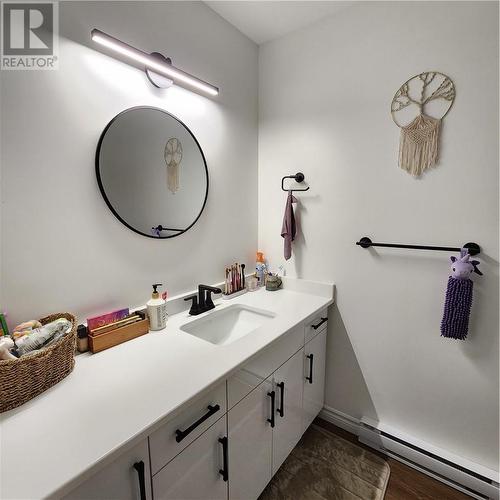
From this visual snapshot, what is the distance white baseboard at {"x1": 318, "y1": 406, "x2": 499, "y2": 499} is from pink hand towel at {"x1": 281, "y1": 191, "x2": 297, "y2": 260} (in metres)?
1.10

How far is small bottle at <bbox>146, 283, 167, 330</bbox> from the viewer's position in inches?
48.7

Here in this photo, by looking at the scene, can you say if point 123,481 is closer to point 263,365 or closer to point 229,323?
point 263,365

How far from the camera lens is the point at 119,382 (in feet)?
2.88

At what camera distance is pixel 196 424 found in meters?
0.85

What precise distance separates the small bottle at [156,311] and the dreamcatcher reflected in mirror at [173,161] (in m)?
0.53

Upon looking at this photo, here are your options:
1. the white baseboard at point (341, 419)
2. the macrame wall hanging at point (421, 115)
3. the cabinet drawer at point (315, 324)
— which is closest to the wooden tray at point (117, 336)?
the cabinet drawer at point (315, 324)

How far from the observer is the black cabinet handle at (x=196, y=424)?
31.8 inches

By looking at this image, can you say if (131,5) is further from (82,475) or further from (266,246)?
(82,475)

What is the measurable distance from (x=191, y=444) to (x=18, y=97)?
49.7 inches

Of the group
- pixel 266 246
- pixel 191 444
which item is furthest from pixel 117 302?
pixel 266 246

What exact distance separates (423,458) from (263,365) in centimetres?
107

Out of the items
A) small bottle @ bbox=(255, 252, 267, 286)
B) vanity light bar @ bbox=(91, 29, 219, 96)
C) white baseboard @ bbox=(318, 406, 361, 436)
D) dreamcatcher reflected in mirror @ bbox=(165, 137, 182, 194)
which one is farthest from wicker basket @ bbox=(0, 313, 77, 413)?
white baseboard @ bbox=(318, 406, 361, 436)

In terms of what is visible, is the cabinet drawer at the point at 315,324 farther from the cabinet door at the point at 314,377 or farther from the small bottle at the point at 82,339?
the small bottle at the point at 82,339

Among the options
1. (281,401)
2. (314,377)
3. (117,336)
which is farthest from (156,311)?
(314,377)
